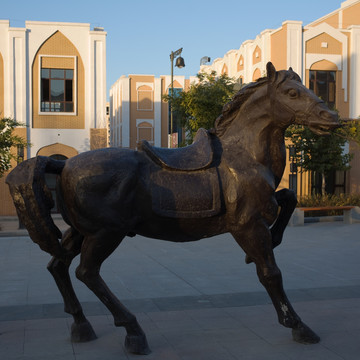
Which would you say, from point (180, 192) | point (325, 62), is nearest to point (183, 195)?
point (180, 192)

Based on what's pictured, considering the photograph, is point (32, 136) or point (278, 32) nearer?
point (32, 136)

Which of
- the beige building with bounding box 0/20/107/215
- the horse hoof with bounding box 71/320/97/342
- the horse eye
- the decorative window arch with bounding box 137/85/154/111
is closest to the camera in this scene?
the horse eye

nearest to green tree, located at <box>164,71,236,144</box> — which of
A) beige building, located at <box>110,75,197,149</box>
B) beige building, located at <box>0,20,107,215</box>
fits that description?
beige building, located at <box>0,20,107,215</box>

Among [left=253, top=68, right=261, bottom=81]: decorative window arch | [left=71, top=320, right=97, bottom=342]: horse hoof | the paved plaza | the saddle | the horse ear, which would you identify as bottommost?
the paved plaza

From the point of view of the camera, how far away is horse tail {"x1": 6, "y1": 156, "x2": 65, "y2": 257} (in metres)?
3.88

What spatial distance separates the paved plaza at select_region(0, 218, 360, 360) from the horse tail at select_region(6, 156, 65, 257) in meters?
1.00

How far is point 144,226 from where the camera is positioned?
421 centimetres

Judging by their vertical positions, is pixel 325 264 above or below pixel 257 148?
below

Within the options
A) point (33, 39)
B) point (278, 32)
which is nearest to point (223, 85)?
point (278, 32)

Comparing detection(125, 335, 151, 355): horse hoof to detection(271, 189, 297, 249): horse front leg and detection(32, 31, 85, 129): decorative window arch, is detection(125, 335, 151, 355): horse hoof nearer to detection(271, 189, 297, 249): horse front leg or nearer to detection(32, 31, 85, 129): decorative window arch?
detection(271, 189, 297, 249): horse front leg

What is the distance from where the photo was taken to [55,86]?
1988 cm

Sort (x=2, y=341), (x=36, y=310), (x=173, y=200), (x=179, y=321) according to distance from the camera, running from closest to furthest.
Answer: (x=173, y=200), (x=2, y=341), (x=179, y=321), (x=36, y=310)

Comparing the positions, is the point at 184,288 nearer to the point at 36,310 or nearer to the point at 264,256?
the point at 36,310

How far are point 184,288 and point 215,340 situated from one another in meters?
2.39
